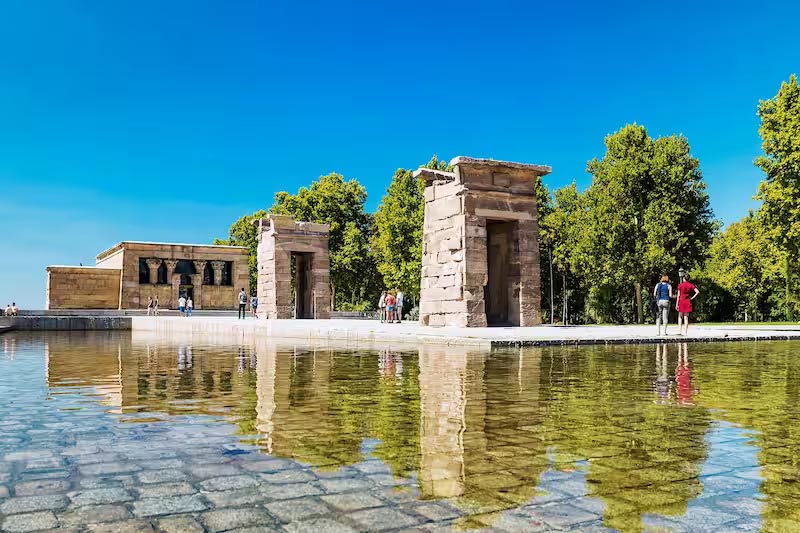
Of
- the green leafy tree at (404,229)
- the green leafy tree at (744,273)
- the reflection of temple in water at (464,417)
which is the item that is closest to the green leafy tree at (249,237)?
the green leafy tree at (404,229)

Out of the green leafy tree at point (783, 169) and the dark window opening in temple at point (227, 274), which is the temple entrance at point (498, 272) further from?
the dark window opening in temple at point (227, 274)

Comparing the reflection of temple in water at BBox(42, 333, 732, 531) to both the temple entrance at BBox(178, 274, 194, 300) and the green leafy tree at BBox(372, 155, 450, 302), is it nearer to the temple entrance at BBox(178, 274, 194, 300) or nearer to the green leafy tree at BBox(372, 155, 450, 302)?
the green leafy tree at BBox(372, 155, 450, 302)

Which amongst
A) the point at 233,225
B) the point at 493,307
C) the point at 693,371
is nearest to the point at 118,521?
the point at 693,371

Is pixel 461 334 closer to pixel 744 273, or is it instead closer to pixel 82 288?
pixel 744 273

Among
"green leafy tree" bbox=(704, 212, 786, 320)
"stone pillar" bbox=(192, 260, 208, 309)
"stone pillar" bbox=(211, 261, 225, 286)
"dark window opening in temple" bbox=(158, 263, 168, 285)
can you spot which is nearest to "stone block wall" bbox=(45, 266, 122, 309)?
"dark window opening in temple" bbox=(158, 263, 168, 285)

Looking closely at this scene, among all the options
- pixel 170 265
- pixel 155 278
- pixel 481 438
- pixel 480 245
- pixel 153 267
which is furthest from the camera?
pixel 170 265

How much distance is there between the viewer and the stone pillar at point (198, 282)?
5859 cm

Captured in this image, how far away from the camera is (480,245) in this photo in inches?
838

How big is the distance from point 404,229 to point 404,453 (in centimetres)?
4445

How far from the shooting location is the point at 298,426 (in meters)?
5.20

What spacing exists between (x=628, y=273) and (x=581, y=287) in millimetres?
11157

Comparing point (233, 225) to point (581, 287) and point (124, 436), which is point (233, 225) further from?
point (124, 436)

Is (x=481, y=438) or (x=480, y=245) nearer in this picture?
(x=481, y=438)

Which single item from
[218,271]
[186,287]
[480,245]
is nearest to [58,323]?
[480,245]
